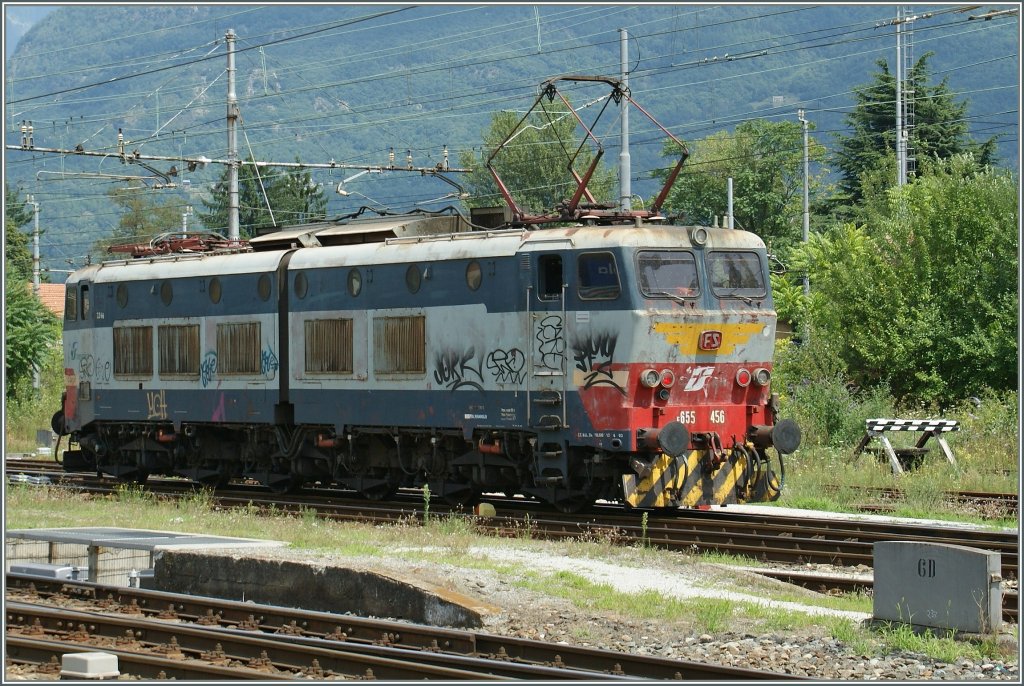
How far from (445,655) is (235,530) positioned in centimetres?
818

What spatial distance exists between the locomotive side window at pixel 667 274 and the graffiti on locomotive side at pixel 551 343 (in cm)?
124

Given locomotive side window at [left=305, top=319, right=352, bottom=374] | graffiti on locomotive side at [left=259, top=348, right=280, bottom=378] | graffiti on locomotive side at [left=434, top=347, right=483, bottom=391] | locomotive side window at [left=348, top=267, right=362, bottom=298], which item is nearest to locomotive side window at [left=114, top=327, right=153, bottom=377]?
graffiti on locomotive side at [left=259, top=348, right=280, bottom=378]

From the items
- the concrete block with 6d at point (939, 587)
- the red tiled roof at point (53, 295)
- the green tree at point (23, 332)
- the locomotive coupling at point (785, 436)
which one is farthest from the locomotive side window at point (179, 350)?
the red tiled roof at point (53, 295)

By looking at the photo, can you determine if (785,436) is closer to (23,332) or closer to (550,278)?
(550,278)

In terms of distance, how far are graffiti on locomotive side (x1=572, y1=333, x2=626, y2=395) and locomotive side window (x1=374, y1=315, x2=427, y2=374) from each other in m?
2.85

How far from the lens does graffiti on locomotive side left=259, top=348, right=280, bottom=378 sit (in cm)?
2225

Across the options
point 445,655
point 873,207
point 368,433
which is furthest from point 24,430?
point 445,655

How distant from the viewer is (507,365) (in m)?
18.8

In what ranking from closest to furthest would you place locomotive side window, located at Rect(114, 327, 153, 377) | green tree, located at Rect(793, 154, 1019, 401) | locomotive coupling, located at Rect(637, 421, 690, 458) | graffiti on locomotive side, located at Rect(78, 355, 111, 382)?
1. locomotive coupling, located at Rect(637, 421, 690, 458)
2. locomotive side window, located at Rect(114, 327, 153, 377)
3. graffiti on locomotive side, located at Rect(78, 355, 111, 382)
4. green tree, located at Rect(793, 154, 1019, 401)

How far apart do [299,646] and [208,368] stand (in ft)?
43.5

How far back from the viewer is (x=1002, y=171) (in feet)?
107

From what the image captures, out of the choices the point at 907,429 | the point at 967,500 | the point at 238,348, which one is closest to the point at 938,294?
the point at 907,429

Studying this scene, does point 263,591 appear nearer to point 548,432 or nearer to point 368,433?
point 548,432

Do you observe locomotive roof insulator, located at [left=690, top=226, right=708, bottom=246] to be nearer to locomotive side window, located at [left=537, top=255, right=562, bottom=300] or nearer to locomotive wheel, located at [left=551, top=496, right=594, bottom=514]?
locomotive side window, located at [left=537, top=255, right=562, bottom=300]
